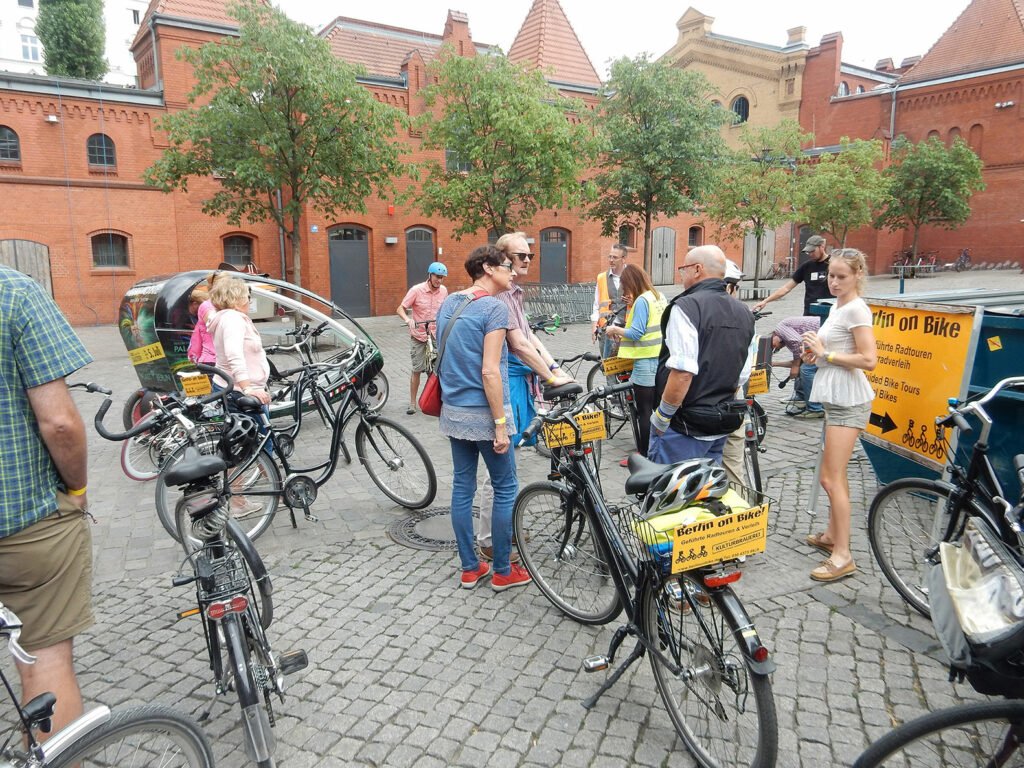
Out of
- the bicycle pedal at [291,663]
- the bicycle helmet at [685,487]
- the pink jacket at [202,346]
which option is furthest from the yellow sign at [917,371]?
the pink jacket at [202,346]

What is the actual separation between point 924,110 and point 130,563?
4007 centimetres

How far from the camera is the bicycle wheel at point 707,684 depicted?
243cm

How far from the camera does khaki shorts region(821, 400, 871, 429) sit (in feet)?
13.6

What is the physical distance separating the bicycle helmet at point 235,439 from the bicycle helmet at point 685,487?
2.02 m

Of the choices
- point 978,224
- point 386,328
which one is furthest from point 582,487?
point 978,224

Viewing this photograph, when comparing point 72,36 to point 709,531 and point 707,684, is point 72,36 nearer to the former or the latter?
point 709,531

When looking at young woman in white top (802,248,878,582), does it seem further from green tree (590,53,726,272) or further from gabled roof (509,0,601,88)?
gabled roof (509,0,601,88)

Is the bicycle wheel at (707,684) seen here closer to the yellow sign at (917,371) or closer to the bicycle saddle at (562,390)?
the bicycle saddle at (562,390)

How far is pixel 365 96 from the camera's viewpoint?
16.4m

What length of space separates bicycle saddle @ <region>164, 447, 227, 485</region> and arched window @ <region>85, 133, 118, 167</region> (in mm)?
21684

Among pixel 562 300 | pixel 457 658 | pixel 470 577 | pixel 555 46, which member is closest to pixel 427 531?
pixel 470 577

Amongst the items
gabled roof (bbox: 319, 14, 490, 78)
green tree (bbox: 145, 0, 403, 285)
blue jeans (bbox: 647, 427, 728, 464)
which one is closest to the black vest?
blue jeans (bbox: 647, 427, 728, 464)

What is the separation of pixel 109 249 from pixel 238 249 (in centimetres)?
360

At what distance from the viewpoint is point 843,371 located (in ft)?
13.7
